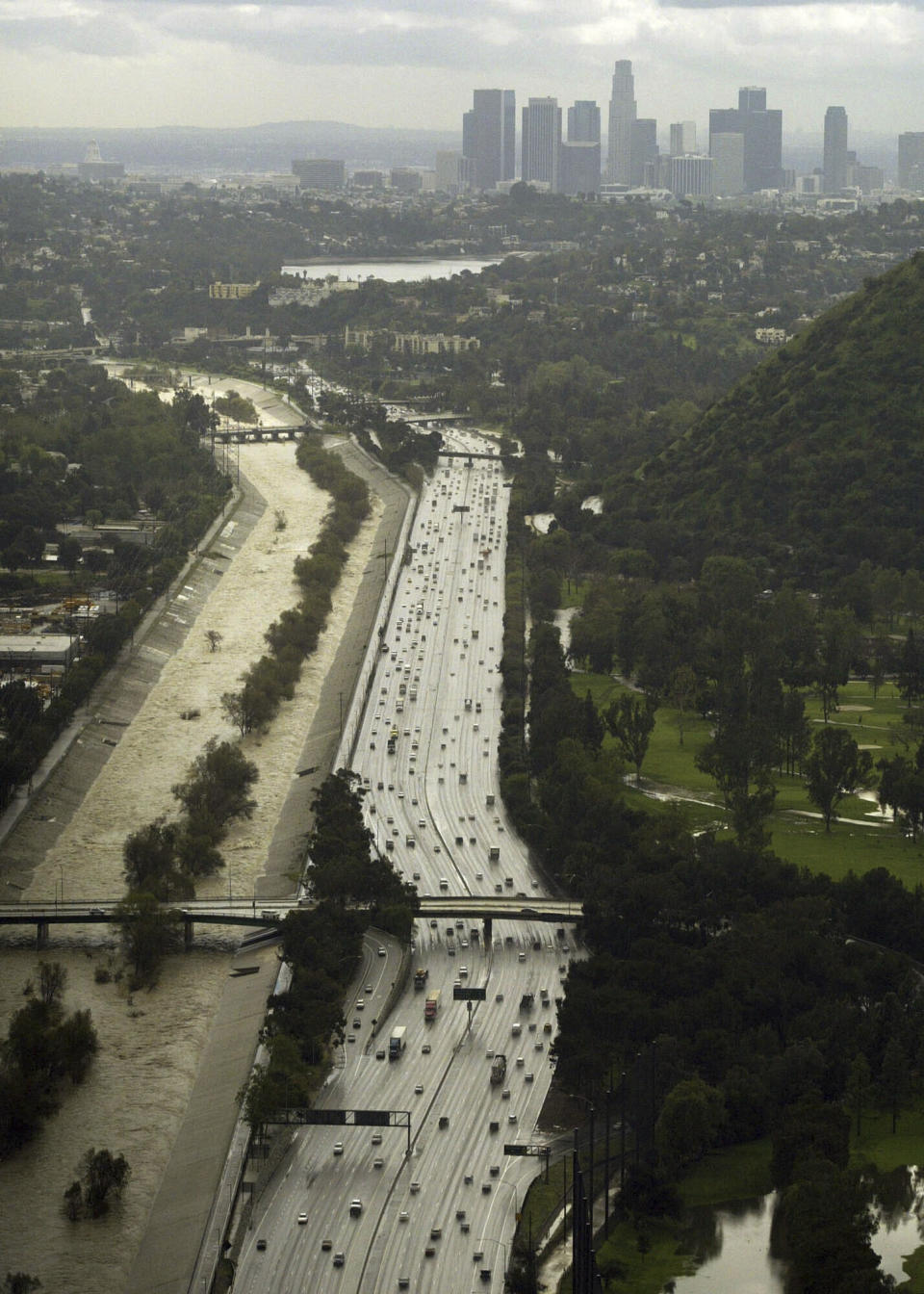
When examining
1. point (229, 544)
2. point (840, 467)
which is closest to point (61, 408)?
point (229, 544)

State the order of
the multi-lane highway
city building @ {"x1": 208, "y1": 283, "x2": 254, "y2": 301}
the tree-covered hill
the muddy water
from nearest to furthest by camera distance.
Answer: the multi-lane highway → the muddy water → the tree-covered hill → city building @ {"x1": 208, "y1": 283, "x2": 254, "y2": 301}

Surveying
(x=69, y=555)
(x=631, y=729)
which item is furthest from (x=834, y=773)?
(x=69, y=555)

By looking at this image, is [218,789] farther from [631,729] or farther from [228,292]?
[228,292]

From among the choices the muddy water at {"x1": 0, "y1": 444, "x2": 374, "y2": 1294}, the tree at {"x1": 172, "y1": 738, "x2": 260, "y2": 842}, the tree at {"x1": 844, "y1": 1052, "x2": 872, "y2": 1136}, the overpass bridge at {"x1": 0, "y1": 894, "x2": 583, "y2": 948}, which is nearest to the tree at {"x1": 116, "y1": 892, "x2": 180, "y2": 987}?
the overpass bridge at {"x1": 0, "y1": 894, "x2": 583, "y2": 948}

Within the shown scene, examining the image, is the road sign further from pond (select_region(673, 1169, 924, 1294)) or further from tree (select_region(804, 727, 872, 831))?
tree (select_region(804, 727, 872, 831))

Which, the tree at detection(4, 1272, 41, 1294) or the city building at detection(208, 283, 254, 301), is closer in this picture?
the tree at detection(4, 1272, 41, 1294)

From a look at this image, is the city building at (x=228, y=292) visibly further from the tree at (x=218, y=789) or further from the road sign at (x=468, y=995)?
the road sign at (x=468, y=995)

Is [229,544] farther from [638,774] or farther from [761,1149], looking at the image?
[761,1149]
